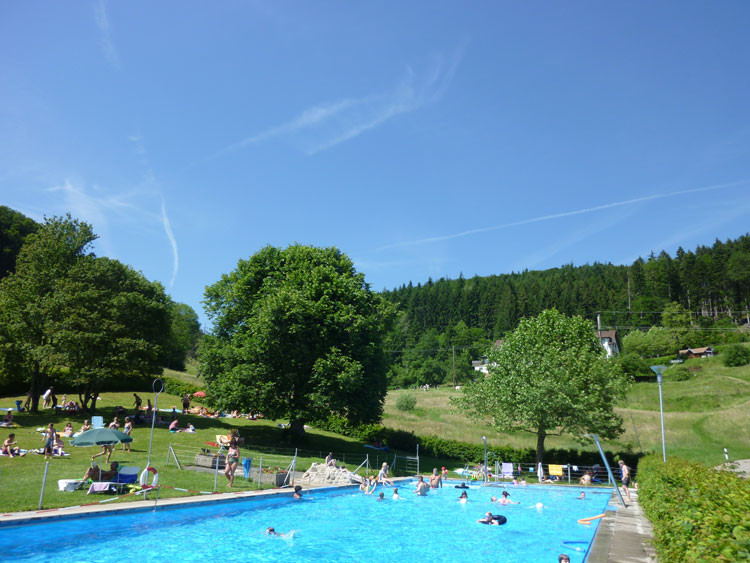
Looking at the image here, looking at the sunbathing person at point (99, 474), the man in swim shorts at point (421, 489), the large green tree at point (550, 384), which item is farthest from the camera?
the large green tree at point (550, 384)

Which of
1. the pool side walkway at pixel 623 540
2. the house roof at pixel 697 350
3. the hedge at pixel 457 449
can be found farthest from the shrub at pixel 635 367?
the pool side walkway at pixel 623 540

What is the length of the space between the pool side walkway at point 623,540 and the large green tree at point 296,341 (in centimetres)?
1755

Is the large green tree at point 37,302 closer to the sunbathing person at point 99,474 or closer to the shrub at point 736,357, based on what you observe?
the sunbathing person at point 99,474

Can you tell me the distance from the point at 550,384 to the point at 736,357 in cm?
7143

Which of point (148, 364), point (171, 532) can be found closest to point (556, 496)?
point (171, 532)

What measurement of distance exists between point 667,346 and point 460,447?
82.5 metres

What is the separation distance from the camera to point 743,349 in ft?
269

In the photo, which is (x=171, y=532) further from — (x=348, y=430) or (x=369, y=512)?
(x=348, y=430)

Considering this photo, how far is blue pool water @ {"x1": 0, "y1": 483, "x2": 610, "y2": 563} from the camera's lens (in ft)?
42.6

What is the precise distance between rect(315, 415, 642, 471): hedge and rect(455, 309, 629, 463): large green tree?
298 centimetres

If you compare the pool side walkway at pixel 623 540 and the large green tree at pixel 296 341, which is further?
the large green tree at pixel 296 341

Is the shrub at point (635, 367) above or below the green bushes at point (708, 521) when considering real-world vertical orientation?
above

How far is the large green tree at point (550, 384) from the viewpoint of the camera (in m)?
32.0

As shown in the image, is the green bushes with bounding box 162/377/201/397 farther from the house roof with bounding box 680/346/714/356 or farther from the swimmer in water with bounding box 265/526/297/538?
the house roof with bounding box 680/346/714/356
